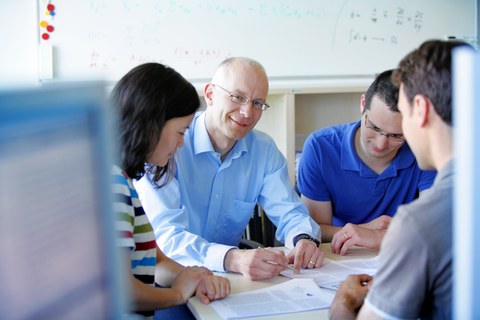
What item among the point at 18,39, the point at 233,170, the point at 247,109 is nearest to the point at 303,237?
the point at 233,170

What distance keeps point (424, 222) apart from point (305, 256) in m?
0.80

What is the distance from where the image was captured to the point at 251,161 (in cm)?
214

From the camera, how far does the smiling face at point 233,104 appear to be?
2066 mm

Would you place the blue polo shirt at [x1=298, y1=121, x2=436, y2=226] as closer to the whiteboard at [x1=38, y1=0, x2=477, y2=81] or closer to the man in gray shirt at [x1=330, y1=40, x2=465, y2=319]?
the man in gray shirt at [x1=330, y1=40, x2=465, y2=319]

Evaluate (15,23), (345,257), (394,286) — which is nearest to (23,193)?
(394,286)

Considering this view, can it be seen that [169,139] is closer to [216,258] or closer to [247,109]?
[216,258]

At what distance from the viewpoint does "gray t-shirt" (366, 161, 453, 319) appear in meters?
0.91

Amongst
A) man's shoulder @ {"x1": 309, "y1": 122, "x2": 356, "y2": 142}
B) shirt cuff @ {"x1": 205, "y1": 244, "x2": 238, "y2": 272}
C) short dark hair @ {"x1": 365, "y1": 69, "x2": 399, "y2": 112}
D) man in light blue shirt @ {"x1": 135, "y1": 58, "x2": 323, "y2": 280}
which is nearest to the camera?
shirt cuff @ {"x1": 205, "y1": 244, "x2": 238, "y2": 272}

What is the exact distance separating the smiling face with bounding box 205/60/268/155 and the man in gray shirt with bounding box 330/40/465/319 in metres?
1.04

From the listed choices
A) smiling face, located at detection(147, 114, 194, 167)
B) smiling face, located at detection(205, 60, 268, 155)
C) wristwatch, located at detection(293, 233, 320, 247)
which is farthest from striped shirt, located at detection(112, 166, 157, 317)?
A: smiling face, located at detection(205, 60, 268, 155)

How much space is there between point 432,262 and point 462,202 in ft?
1.07

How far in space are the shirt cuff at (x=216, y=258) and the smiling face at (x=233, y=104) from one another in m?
0.52

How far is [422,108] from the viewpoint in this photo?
99 cm

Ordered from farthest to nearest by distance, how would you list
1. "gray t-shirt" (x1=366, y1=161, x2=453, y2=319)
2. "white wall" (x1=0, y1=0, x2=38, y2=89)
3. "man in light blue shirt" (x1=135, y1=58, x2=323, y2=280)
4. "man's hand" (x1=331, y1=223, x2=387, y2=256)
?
"white wall" (x1=0, y1=0, x2=38, y2=89)
"man in light blue shirt" (x1=135, y1=58, x2=323, y2=280)
"man's hand" (x1=331, y1=223, x2=387, y2=256)
"gray t-shirt" (x1=366, y1=161, x2=453, y2=319)
